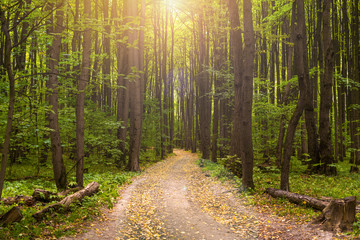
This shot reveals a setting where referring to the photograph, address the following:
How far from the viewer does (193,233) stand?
19.7 ft

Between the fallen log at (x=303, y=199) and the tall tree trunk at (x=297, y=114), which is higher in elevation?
the tall tree trunk at (x=297, y=114)

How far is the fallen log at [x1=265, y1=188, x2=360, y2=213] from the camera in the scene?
21.1 ft

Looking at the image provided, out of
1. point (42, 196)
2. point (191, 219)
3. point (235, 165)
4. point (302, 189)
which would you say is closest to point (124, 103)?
point (235, 165)

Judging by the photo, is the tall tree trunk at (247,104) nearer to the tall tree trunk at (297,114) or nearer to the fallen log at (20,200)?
the tall tree trunk at (297,114)

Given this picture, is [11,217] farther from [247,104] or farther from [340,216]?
[247,104]

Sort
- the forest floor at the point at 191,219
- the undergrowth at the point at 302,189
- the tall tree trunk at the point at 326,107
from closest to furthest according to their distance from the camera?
the forest floor at the point at 191,219, the undergrowth at the point at 302,189, the tall tree trunk at the point at 326,107

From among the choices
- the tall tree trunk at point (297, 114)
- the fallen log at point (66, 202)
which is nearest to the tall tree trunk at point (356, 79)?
the tall tree trunk at point (297, 114)

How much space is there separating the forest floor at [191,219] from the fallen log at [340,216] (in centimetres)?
23

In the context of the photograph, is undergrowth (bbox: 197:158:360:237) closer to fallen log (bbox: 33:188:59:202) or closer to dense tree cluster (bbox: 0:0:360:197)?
dense tree cluster (bbox: 0:0:360:197)

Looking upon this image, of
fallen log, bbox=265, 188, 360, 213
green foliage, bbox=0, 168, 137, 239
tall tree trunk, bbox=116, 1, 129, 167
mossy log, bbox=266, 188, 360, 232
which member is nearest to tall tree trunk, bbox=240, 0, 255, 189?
fallen log, bbox=265, 188, 360, 213

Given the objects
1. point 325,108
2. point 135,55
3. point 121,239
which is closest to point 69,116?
point 135,55

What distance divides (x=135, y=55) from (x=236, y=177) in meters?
9.71

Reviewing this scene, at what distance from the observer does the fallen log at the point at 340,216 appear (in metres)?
5.14

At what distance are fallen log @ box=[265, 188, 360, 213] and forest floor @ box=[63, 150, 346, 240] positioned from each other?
2.98 ft
